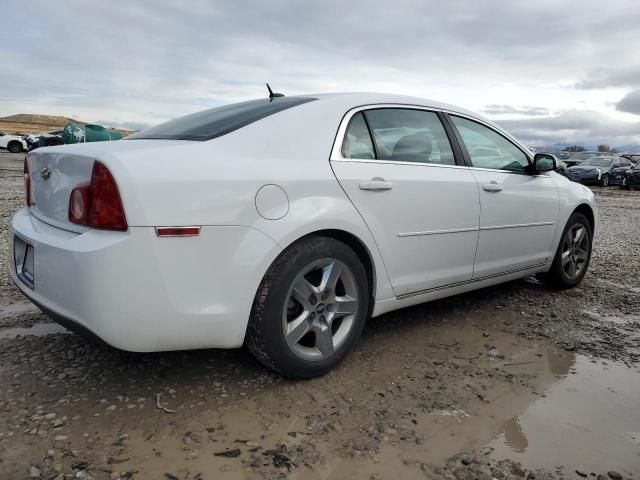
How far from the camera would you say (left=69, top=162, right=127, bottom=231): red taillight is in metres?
2.21

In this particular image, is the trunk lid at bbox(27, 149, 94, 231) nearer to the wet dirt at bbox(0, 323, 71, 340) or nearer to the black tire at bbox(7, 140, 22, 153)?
the wet dirt at bbox(0, 323, 71, 340)

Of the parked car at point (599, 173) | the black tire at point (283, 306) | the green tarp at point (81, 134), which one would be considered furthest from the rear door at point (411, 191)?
the green tarp at point (81, 134)

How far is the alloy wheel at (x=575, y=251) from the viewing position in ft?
15.4

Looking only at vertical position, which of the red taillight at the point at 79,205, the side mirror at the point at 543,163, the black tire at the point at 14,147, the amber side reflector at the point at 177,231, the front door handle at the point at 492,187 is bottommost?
the black tire at the point at 14,147

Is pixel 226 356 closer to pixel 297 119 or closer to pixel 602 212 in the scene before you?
pixel 297 119

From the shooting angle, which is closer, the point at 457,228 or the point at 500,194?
the point at 457,228

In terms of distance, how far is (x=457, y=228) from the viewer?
3424 mm

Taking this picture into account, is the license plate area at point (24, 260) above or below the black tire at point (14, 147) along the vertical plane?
above

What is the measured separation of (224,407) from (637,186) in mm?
22499

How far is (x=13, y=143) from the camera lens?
30.4 metres

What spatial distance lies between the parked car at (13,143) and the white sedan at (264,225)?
3175 cm

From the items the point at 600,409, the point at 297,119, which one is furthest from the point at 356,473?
the point at 297,119

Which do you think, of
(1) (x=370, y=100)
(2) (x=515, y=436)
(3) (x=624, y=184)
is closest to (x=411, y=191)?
(1) (x=370, y=100)

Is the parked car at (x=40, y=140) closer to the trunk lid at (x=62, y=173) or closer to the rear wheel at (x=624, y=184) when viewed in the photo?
the rear wheel at (x=624, y=184)
